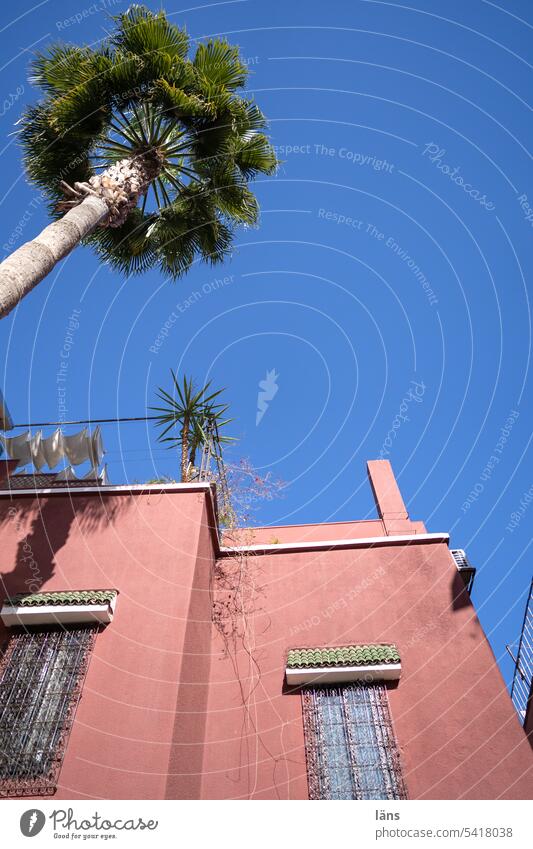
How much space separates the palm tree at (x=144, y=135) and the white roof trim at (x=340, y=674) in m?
6.62

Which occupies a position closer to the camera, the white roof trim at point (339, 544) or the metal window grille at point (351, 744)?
the metal window grille at point (351, 744)

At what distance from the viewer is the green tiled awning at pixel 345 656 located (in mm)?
7250

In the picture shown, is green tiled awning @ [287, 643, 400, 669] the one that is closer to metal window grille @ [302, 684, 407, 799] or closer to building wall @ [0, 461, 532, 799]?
building wall @ [0, 461, 532, 799]

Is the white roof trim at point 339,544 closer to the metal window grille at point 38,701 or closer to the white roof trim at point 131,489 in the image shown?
the white roof trim at point 131,489

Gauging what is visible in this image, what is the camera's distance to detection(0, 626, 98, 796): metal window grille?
217 inches

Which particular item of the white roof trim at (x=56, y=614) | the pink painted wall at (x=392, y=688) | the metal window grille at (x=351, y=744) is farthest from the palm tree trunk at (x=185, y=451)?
the metal window grille at (x=351, y=744)

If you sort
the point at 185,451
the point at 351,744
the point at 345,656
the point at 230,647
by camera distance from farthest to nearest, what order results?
the point at 185,451 < the point at 230,647 < the point at 345,656 < the point at 351,744

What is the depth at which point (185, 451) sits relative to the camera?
35.6 feet

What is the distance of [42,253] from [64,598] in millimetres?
4576

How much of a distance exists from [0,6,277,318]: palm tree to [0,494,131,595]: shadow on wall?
4434 mm

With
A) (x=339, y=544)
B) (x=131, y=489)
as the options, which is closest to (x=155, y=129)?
(x=131, y=489)

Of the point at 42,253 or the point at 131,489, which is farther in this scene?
the point at 131,489

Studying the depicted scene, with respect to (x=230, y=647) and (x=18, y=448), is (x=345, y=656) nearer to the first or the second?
(x=230, y=647)
